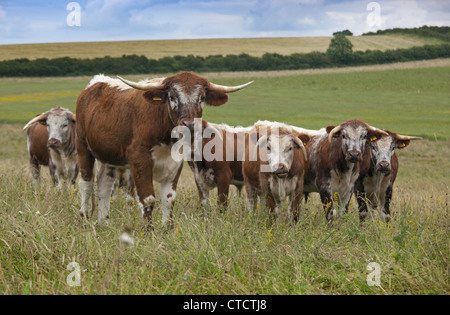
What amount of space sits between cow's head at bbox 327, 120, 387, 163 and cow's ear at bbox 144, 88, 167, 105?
2.92m

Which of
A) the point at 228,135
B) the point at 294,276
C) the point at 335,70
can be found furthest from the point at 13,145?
the point at 335,70

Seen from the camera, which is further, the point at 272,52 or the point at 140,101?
the point at 272,52

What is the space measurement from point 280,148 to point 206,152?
71.0 inches

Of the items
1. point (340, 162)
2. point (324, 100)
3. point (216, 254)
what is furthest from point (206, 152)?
point (324, 100)

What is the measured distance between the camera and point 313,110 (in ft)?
136

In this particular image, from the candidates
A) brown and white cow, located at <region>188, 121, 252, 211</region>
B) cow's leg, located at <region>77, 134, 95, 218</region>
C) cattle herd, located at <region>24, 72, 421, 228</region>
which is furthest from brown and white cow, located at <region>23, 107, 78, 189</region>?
cow's leg, located at <region>77, 134, 95, 218</region>

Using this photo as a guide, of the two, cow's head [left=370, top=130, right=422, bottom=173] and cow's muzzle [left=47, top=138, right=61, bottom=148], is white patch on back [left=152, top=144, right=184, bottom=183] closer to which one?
cow's head [left=370, top=130, right=422, bottom=173]

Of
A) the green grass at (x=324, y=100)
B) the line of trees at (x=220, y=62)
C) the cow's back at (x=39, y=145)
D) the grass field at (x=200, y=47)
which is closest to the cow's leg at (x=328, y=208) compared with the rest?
the cow's back at (x=39, y=145)

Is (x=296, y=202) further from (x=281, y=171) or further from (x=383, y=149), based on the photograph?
(x=383, y=149)

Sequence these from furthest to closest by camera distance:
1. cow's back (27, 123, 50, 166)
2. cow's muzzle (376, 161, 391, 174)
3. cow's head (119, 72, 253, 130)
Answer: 1. cow's back (27, 123, 50, 166)
2. cow's muzzle (376, 161, 391, 174)
3. cow's head (119, 72, 253, 130)

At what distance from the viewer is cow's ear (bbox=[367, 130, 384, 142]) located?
8.73 meters

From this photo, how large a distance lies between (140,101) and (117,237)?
6.30 ft

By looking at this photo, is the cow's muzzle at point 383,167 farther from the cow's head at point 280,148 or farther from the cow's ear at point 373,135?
the cow's head at point 280,148
